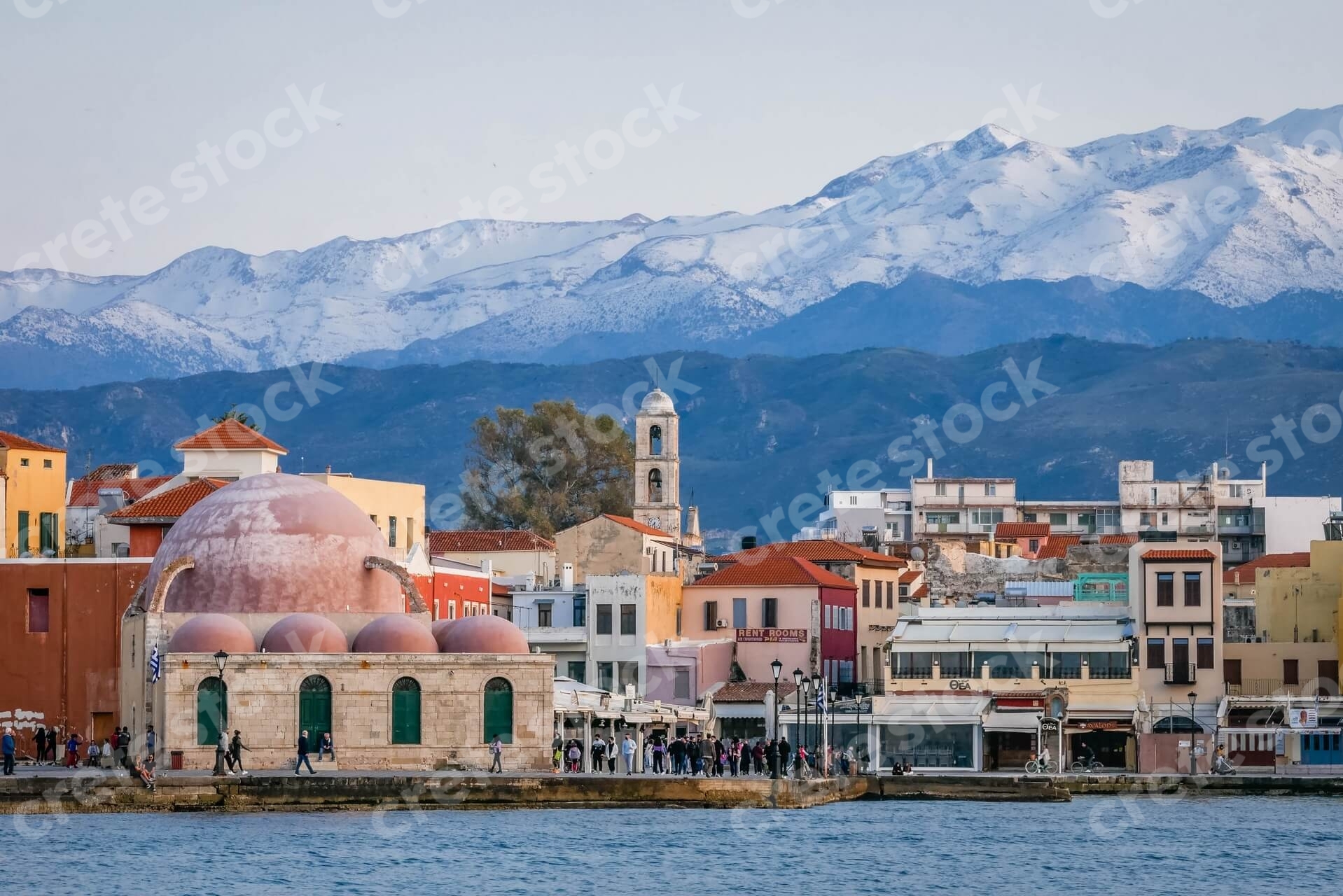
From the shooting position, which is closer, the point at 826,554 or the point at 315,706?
the point at 315,706

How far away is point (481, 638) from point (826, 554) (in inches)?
924

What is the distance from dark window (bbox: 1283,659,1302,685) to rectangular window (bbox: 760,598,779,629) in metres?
13.6

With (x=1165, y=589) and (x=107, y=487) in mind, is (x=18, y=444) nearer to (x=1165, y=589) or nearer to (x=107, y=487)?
(x=107, y=487)

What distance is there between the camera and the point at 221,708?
50094mm

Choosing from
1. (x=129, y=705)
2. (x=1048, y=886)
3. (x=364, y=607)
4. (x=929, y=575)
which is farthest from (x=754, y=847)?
(x=929, y=575)

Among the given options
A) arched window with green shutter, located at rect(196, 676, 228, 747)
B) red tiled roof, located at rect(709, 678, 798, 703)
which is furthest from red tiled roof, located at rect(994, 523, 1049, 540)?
arched window with green shutter, located at rect(196, 676, 228, 747)

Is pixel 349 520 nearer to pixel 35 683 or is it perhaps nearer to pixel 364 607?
pixel 364 607

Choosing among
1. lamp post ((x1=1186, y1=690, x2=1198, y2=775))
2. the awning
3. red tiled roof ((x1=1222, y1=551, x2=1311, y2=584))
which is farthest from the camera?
red tiled roof ((x1=1222, y1=551, x2=1311, y2=584))

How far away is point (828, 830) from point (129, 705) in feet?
53.4

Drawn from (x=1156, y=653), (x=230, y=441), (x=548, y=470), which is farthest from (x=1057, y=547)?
(x=230, y=441)

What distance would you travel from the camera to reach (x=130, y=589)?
187 feet

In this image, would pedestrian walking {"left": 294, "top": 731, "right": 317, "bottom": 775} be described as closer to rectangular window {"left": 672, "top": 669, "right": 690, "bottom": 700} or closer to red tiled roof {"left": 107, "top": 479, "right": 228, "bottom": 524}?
red tiled roof {"left": 107, "top": 479, "right": 228, "bottom": 524}

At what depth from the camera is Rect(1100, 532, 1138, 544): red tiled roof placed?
91.5 m

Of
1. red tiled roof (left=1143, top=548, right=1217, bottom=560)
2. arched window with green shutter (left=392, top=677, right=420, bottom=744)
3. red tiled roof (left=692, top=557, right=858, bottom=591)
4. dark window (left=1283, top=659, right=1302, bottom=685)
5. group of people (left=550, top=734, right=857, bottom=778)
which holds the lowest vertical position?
group of people (left=550, top=734, right=857, bottom=778)
